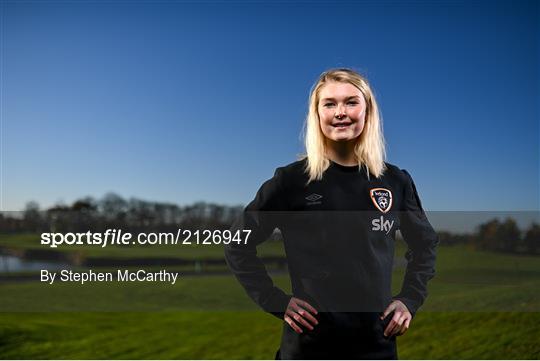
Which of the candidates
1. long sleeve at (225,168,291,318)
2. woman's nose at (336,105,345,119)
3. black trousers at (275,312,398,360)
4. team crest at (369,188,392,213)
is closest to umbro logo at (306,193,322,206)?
long sleeve at (225,168,291,318)

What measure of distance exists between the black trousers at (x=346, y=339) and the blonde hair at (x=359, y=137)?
2.01ft

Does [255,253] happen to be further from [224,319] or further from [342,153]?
[224,319]

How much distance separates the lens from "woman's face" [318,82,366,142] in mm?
2662

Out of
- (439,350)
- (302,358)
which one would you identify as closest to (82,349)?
(439,350)

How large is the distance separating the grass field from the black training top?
207 millimetres

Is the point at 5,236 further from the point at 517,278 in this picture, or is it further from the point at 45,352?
the point at 45,352

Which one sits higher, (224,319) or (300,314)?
(300,314)

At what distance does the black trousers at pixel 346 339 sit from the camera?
249 centimetres

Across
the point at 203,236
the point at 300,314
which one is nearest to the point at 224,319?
the point at 203,236

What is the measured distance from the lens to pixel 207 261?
15.1 feet

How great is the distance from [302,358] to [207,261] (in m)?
2.13

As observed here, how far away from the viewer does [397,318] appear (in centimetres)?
257

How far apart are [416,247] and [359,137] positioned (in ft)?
1.90

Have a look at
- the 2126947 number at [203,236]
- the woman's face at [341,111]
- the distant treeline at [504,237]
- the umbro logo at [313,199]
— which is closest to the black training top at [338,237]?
the umbro logo at [313,199]
